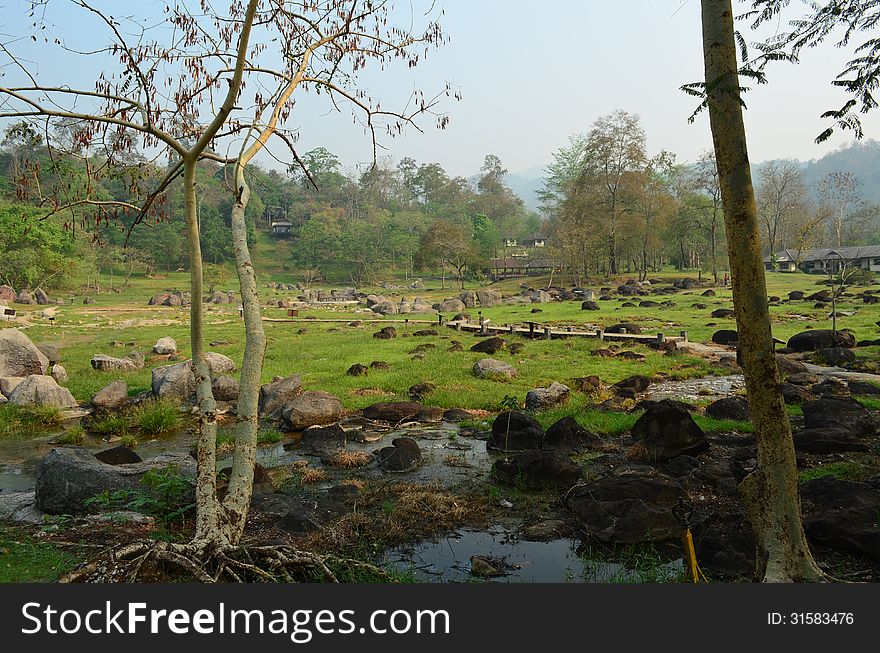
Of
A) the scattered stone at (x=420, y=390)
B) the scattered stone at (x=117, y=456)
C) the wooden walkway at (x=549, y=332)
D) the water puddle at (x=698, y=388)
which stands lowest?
the water puddle at (x=698, y=388)

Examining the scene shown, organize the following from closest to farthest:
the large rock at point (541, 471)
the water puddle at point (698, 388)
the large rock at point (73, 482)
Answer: the large rock at point (73, 482), the large rock at point (541, 471), the water puddle at point (698, 388)

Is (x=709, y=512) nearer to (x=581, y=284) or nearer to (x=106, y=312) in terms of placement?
(x=106, y=312)

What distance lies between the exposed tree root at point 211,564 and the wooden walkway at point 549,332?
18705mm

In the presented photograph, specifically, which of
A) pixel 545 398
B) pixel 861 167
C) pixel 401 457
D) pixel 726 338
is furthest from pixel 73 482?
pixel 861 167

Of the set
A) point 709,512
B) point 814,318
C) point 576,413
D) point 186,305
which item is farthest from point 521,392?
point 186,305

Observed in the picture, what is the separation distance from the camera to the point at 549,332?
2494cm

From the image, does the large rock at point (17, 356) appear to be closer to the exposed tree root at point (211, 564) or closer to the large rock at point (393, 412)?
the large rock at point (393, 412)

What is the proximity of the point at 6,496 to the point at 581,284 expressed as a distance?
54753 millimetres

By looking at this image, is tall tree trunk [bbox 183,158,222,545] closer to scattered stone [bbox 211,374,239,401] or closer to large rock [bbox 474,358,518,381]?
scattered stone [bbox 211,374,239,401]

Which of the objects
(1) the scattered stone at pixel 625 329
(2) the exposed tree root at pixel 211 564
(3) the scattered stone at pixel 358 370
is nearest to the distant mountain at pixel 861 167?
(1) the scattered stone at pixel 625 329

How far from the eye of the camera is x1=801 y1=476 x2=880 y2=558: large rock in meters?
6.13

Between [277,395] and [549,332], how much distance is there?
43.2ft

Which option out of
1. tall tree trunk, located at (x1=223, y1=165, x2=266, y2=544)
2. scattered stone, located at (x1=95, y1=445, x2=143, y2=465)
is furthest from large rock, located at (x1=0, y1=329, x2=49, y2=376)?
tall tree trunk, located at (x1=223, y1=165, x2=266, y2=544)

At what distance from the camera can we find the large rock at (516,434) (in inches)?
423
